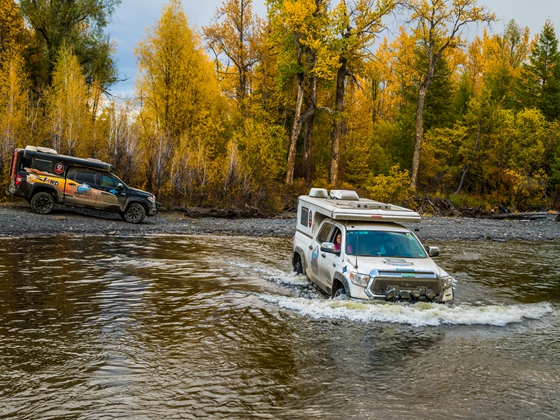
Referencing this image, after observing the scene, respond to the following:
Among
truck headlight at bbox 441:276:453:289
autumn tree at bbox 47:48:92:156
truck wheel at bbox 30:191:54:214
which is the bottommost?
truck headlight at bbox 441:276:453:289

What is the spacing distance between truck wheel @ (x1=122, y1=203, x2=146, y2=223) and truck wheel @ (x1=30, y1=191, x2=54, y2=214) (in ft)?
9.87

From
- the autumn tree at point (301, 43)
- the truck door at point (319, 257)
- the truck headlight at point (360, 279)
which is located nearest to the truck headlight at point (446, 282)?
the truck headlight at point (360, 279)

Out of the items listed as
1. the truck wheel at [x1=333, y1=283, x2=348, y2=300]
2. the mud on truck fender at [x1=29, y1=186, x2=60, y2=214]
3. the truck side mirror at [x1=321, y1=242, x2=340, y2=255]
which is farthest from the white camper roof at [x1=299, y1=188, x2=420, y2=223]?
the mud on truck fender at [x1=29, y1=186, x2=60, y2=214]

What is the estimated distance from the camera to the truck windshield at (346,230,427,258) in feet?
36.0

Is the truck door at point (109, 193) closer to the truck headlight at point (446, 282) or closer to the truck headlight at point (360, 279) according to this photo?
the truck headlight at point (360, 279)

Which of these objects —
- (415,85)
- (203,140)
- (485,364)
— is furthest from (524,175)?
(485,364)

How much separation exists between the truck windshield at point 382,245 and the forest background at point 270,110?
19.8 m

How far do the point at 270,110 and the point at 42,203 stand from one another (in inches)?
942

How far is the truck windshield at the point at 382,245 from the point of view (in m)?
11.0

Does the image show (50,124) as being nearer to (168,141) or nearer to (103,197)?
(168,141)

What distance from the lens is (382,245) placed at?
1117cm

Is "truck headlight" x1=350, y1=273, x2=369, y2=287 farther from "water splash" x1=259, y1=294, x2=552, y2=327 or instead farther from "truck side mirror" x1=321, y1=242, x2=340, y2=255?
"truck side mirror" x1=321, y1=242, x2=340, y2=255

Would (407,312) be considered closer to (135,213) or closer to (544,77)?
(135,213)

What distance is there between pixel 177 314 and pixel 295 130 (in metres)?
29.5
